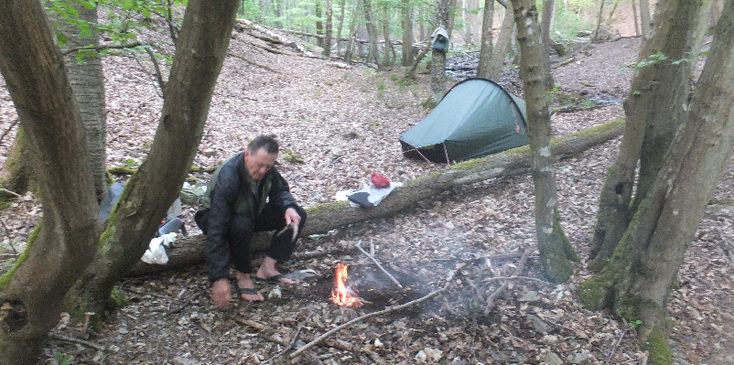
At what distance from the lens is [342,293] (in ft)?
12.0

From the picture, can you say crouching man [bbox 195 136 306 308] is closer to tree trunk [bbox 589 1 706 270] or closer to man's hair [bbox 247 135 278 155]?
man's hair [bbox 247 135 278 155]

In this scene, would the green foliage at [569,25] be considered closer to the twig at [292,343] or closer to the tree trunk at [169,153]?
the twig at [292,343]

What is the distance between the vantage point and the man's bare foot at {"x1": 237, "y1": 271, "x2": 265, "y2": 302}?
11.3 feet

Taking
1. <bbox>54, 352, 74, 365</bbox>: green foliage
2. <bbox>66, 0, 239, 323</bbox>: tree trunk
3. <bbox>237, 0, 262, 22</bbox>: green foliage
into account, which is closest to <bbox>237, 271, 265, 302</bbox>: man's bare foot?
<bbox>66, 0, 239, 323</bbox>: tree trunk

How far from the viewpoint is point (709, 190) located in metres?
2.68

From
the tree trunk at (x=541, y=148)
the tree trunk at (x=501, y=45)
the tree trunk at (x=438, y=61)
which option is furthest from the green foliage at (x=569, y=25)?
the tree trunk at (x=541, y=148)

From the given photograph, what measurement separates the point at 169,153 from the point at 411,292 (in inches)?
93.3

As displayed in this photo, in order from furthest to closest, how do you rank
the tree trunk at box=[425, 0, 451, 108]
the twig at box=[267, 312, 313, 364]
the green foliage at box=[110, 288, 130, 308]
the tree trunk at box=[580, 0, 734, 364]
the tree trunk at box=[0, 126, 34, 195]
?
the tree trunk at box=[425, 0, 451, 108]
the tree trunk at box=[0, 126, 34, 195]
the green foliage at box=[110, 288, 130, 308]
the twig at box=[267, 312, 313, 364]
the tree trunk at box=[580, 0, 734, 364]

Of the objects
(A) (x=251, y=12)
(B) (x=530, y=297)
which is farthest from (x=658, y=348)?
(A) (x=251, y=12)

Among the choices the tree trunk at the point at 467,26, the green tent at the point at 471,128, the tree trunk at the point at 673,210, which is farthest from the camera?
the tree trunk at the point at 467,26

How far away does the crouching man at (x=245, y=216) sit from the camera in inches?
127

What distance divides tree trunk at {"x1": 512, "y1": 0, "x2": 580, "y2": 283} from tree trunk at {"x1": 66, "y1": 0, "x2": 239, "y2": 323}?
232cm

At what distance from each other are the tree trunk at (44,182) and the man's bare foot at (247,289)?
1.41m

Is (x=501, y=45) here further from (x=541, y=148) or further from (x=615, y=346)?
(x=615, y=346)
